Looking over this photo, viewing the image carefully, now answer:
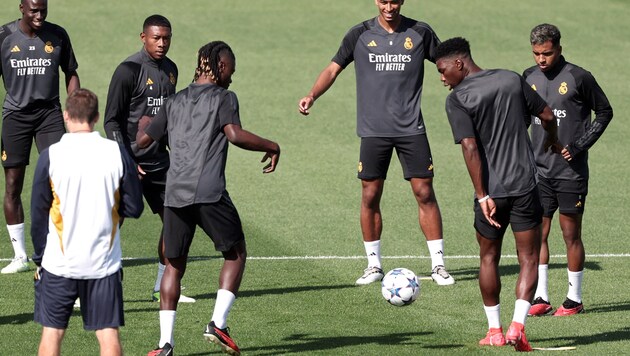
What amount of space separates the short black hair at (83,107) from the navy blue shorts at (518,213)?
3428mm

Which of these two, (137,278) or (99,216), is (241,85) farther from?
(99,216)

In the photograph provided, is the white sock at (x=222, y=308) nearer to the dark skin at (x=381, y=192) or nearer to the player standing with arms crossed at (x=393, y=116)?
the player standing with arms crossed at (x=393, y=116)

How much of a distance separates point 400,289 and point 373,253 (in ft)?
8.07

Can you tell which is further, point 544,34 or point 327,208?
point 327,208

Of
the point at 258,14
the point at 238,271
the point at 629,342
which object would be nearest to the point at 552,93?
the point at 629,342

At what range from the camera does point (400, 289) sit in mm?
10516

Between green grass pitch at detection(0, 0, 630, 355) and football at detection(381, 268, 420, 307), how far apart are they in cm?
27

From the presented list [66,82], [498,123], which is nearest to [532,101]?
[498,123]

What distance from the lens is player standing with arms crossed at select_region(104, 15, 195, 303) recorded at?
38.1 feet

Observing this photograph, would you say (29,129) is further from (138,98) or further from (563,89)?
(563,89)

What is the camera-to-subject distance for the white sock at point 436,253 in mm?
12805

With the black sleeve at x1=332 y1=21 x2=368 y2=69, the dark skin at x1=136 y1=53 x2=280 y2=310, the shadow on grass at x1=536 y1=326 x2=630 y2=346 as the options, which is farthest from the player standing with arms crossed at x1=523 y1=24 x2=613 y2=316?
the dark skin at x1=136 y1=53 x2=280 y2=310

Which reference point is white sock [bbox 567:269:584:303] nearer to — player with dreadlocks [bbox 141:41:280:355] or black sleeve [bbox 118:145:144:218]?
player with dreadlocks [bbox 141:41:280:355]

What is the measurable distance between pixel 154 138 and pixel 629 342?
4007mm
